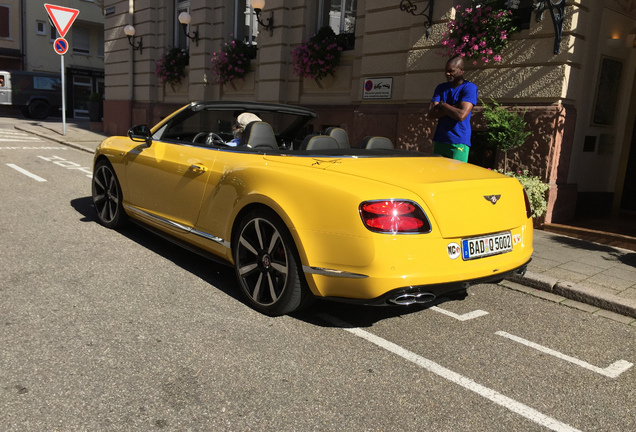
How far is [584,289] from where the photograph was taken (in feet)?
15.5

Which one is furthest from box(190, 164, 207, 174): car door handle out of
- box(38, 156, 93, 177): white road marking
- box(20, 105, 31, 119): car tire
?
box(20, 105, 31, 119): car tire

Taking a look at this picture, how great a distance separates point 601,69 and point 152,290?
23.0 feet

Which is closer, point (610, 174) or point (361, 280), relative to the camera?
point (361, 280)

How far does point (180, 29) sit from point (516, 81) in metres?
11.7

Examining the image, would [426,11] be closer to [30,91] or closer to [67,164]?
[67,164]

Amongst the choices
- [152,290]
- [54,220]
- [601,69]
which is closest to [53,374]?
[152,290]

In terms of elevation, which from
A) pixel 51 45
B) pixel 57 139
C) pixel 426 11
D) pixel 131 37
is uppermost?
pixel 51 45

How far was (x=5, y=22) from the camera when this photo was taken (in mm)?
32344

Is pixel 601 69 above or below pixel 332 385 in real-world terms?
above

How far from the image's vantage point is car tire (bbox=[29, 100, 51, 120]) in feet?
91.7

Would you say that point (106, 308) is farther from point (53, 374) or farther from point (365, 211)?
point (365, 211)

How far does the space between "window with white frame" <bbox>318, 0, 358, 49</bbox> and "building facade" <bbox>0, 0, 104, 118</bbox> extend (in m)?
25.7

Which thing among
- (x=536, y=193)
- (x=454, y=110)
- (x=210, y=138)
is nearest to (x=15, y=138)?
(x=210, y=138)

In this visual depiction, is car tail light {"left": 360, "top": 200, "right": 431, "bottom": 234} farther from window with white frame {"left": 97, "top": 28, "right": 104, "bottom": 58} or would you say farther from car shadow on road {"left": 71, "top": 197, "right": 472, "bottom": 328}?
window with white frame {"left": 97, "top": 28, "right": 104, "bottom": 58}
